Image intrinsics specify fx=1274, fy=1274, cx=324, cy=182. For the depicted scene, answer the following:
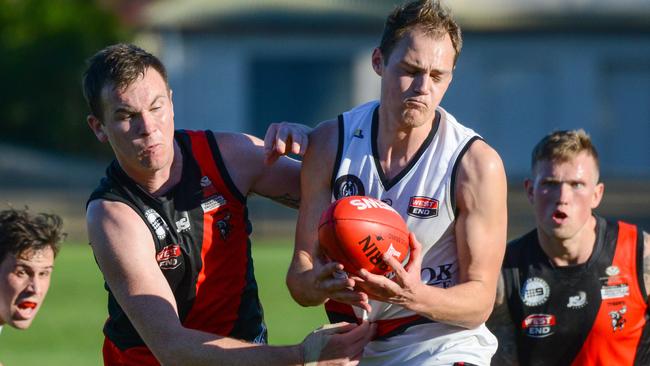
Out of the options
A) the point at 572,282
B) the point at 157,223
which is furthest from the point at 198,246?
the point at 572,282

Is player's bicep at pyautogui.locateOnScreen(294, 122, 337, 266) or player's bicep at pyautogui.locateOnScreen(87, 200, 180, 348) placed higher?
player's bicep at pyautogui.locateOnScreen(294, 122, 337, 266)

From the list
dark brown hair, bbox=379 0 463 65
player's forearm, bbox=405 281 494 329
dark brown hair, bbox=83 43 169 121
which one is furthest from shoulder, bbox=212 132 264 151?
player's forearm, bbox=405 281 494 329

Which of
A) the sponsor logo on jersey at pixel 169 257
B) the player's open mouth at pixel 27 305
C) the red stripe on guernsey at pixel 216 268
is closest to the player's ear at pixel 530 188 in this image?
the red stripe on guernsey at pixel 216 268

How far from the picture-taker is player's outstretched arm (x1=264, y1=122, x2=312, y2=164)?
655cm

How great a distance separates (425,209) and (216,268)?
1.43m

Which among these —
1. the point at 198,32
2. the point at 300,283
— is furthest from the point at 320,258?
the point at 198,32

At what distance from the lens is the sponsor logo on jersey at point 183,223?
6.95m

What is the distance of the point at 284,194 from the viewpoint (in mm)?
7297

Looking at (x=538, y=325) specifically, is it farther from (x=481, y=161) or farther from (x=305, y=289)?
(x=305, y=289)

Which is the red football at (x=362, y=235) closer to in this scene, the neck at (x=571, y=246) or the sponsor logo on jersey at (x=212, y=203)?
the sponsor logo on jersey at (x=212, y=203)

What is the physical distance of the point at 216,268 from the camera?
7.11 m

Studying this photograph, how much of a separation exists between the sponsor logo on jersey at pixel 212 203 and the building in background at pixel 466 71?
33.8 meters

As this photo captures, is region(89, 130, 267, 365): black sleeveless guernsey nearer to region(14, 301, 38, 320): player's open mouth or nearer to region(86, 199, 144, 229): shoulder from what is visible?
region(86, 199, 144, 229): shoulder

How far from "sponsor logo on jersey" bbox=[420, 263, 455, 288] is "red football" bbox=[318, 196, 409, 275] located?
41cm
